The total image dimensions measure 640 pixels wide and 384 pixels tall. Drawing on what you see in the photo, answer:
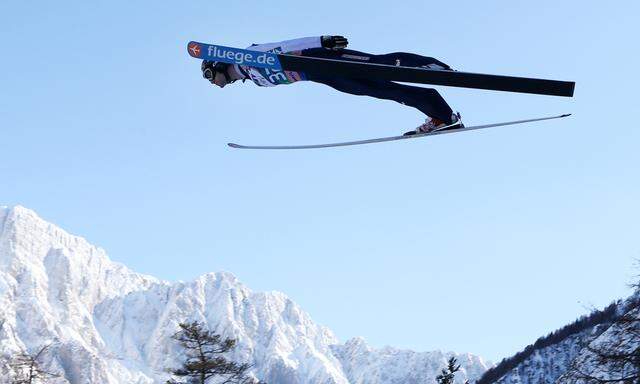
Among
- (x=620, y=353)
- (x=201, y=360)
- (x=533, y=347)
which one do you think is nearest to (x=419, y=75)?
(x=620, y=353)

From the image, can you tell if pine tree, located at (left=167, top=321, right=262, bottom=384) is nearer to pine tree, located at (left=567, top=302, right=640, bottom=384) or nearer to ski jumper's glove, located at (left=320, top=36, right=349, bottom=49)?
pine tree, located at (left=567, top=302, right=640, bottom=384)

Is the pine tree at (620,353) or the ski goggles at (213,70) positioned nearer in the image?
the ski goggles at (213,70)

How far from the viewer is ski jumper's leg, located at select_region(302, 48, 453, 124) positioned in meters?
8.30

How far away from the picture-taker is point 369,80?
27.4 ft

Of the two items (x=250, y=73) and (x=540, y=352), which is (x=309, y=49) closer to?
(x=250, y=73)

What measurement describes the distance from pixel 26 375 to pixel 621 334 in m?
11.3

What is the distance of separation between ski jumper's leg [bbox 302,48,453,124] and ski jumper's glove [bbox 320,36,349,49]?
0.24 feet

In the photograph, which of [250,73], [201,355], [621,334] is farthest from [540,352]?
[250,73]

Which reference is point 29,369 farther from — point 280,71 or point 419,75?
point 419,75

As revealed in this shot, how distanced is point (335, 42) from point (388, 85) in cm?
66

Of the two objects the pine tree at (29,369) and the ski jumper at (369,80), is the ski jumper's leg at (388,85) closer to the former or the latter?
the ski jumper at (369,80)

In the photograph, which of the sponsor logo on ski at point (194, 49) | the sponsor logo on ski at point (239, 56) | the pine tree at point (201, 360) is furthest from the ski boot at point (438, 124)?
the pine tree at point (201, 360)

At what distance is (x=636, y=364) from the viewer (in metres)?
15.0

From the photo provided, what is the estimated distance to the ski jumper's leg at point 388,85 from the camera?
8.30m
